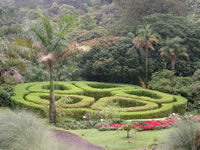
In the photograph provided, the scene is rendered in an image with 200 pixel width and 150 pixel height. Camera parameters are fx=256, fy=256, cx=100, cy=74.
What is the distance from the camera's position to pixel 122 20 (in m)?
32.0

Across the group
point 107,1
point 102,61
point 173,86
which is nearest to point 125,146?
point 173,86

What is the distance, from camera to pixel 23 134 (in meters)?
6.40

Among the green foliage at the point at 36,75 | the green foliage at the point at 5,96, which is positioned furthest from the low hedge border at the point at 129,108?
the green foliage at the point at 36,75

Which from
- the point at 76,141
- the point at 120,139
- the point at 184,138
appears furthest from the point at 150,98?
the point at 184,138

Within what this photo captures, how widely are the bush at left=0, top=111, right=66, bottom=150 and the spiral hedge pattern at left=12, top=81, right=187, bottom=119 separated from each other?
676cm

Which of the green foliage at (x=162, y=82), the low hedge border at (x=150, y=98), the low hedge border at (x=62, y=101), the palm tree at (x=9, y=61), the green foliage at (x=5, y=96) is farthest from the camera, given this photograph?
the green foliage at (x=162, y=82)

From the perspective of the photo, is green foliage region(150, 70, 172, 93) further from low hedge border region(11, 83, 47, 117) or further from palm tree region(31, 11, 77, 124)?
palm tree region(31, 11, 77, 124)

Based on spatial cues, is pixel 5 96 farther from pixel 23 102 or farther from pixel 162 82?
pixel 162 82

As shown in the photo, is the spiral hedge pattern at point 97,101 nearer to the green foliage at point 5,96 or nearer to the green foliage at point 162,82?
the green foliage at point 5,96

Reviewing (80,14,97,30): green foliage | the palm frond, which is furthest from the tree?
the palm frond

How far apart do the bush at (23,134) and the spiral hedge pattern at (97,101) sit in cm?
676

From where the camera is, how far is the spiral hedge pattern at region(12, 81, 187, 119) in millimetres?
14742

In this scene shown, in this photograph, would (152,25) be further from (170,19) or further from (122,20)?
(122,20)

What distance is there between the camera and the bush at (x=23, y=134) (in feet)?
19.3
